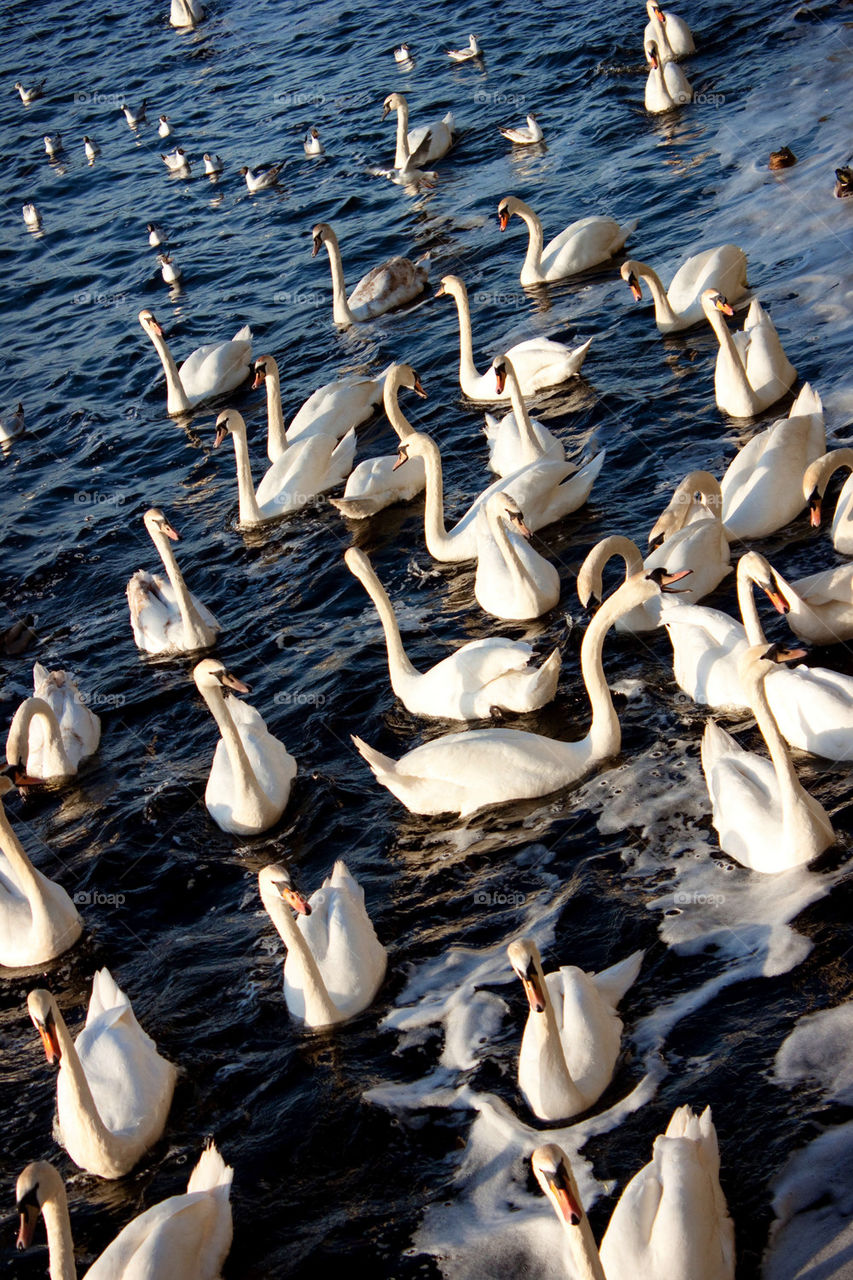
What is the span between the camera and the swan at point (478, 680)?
29.9 feet

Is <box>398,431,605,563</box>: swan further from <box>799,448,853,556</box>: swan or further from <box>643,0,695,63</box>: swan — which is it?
<box>643,0,695,63</box>: swan

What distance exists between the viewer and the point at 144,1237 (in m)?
5.89

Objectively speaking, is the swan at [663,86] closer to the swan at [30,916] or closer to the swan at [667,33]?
the swan at [667,33]

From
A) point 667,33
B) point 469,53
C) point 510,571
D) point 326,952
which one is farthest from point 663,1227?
point 469,53

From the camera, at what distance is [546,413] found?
13141 millimetres

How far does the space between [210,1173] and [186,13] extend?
1196 inches

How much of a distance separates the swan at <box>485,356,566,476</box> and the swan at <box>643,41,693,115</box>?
839 cm

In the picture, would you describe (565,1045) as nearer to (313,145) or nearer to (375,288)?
(375,288)

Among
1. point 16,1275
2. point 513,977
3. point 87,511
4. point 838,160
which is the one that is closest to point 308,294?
point 87,511

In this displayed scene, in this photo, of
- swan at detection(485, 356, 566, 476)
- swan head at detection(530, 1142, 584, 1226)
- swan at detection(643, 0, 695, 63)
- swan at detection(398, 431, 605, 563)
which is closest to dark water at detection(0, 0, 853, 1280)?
swan at detection(398, 431, 605, 563)

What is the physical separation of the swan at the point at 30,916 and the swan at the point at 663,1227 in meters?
4.15

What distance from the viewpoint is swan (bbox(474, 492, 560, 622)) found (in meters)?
9.88

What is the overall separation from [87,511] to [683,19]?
39.8ft

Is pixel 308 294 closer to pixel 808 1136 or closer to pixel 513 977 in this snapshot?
pixel 513 977
